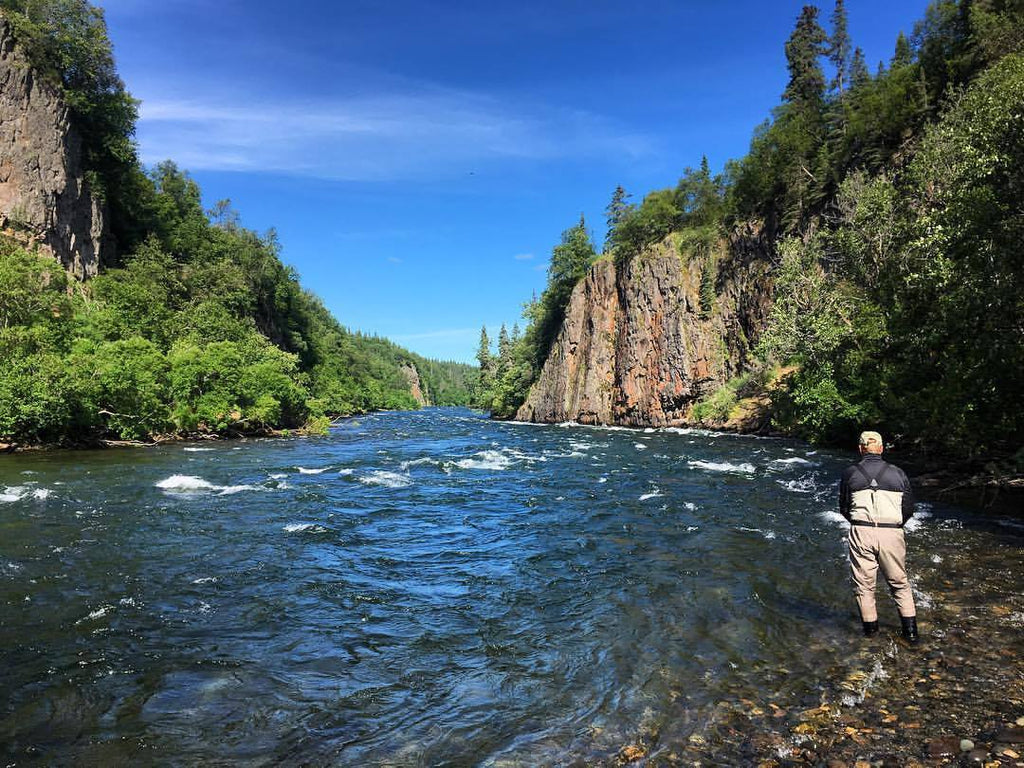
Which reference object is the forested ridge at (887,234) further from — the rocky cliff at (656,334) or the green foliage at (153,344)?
the green foliage at (153,344)

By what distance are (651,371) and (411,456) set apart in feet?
121

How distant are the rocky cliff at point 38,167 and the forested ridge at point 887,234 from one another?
55.4m

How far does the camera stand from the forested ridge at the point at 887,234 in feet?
43.1

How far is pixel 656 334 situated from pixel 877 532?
56551 millimetres

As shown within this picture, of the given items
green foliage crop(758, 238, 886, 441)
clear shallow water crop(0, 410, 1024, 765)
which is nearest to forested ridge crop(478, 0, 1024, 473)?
green foliage crop(758, 238, 886, 441)

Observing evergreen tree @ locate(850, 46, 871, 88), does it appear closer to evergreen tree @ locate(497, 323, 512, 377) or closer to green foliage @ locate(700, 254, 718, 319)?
green foliage @ locate(700, 254, 718, 319)

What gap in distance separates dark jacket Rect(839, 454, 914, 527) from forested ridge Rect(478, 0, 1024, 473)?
846 cm

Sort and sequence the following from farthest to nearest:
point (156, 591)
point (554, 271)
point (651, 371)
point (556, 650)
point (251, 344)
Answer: point (554, 271)
point (651, 371)
point (251, 344)
point (156, 591)
point (556, 650)

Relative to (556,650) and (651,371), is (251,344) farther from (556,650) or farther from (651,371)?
(556,650)

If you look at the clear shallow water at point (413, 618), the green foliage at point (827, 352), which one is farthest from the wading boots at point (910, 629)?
the green foliage at point (827, 352)

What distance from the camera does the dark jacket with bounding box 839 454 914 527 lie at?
22.8ft

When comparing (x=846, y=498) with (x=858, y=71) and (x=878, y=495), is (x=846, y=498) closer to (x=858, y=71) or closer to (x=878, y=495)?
(x=878, y=495)

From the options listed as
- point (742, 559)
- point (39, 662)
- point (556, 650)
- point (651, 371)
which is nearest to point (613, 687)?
point (556, 650)

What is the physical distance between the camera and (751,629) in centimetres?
766
